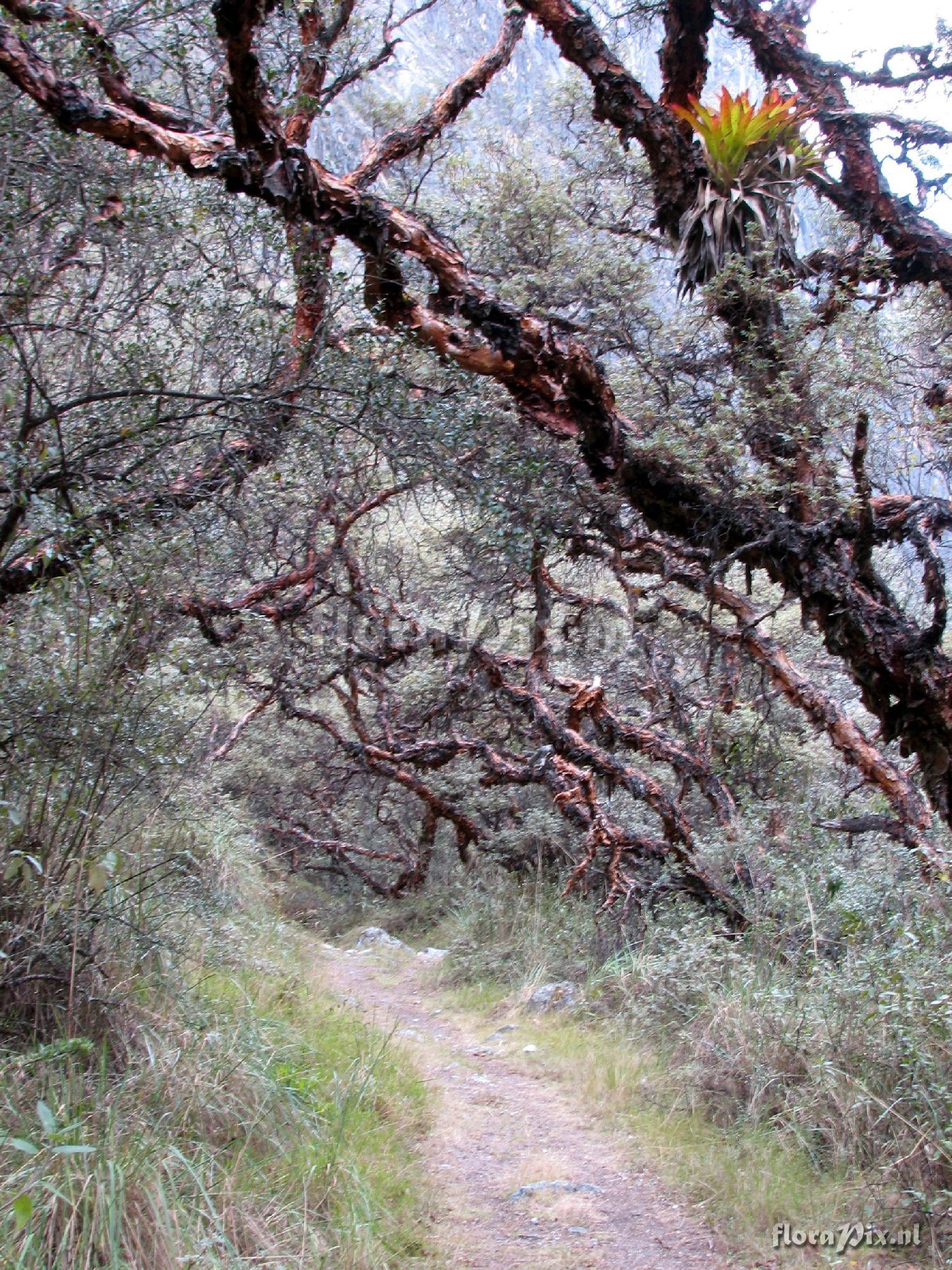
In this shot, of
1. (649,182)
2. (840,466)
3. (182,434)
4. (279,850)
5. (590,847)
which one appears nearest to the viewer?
(182,434)

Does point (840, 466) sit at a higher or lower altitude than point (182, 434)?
higher

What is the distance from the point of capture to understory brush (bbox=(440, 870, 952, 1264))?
3.32 meters

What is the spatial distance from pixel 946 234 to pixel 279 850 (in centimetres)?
966

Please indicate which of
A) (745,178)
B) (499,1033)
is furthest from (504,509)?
(499,1033)

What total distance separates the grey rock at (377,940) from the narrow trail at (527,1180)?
306 cm

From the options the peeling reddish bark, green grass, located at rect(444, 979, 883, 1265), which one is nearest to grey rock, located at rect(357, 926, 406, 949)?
green grass, located at rect(444, 979, 883, 1265)

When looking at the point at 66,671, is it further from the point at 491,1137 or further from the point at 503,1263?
the point at 491,1137

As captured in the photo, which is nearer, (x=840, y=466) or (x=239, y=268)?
(x=239, y=268)

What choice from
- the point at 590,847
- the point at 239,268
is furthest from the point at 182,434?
the point at 590,847

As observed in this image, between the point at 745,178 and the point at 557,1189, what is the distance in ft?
18.3

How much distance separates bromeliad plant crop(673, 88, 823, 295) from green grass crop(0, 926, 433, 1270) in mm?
4997

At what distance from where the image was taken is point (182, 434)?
12.8 feet

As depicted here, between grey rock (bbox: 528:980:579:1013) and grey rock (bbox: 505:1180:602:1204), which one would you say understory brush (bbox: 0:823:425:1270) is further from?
grey rock (bbox: 528:980:579:1013)

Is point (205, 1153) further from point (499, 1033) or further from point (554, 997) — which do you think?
point (554, 997)
